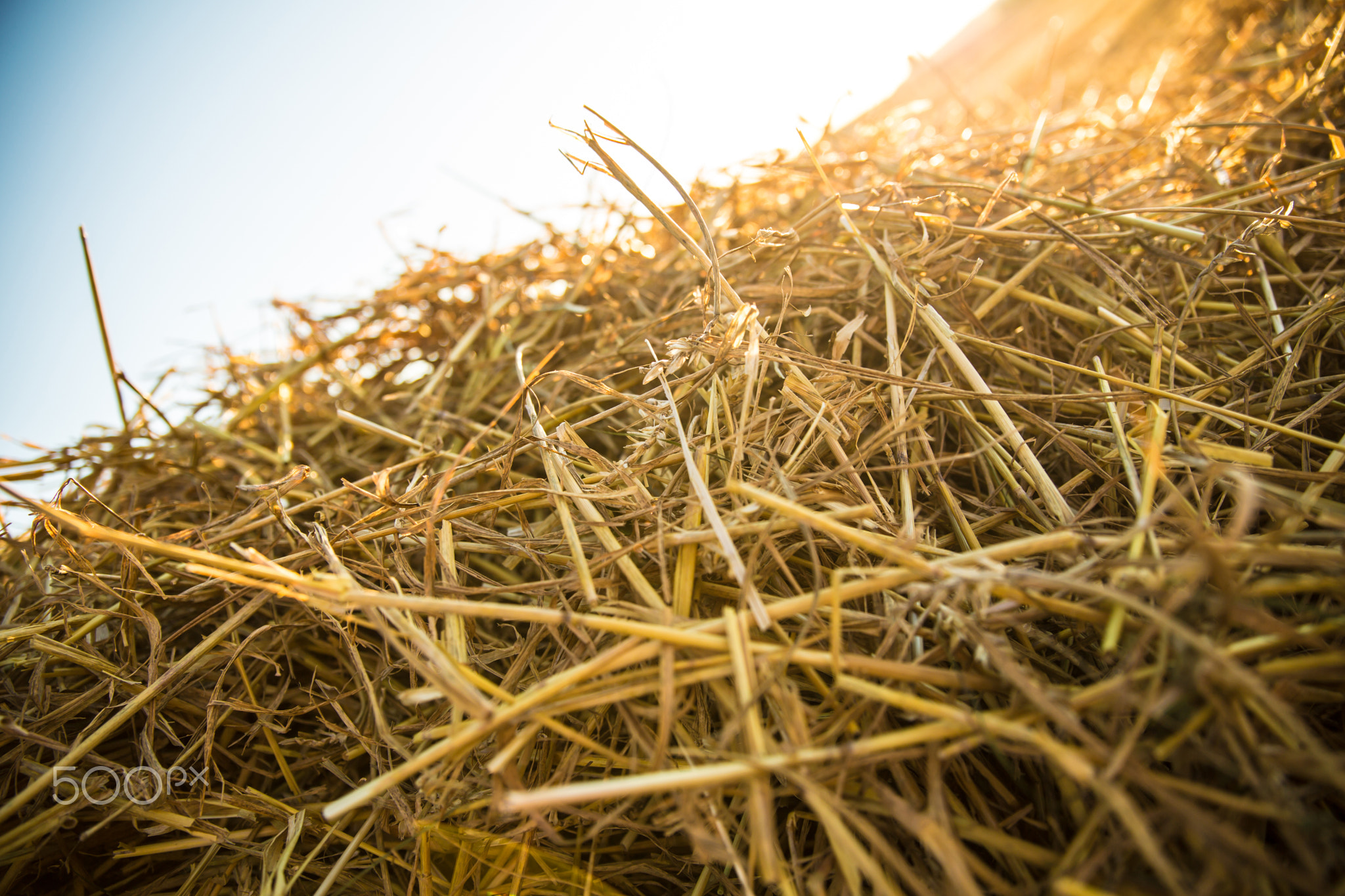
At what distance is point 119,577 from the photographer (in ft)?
2.41

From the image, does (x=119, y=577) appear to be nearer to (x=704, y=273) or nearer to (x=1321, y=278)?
(x=704, y=273)

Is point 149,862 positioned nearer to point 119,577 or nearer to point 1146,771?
point 119,577

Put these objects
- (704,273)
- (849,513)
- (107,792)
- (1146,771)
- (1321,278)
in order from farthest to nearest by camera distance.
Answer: (704,273)
(1321,278)
(107,792)
(849,513)
(1146,771)

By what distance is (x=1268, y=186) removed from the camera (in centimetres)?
74

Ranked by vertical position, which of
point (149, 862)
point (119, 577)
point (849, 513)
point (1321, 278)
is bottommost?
point (1321, 278)

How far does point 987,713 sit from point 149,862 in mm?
821

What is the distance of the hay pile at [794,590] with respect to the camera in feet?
1.25

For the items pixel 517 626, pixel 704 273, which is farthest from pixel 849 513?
pixel 704 273

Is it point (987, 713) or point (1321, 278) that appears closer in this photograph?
point (987, 713)

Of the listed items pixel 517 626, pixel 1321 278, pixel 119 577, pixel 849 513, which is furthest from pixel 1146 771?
pixel 119 577

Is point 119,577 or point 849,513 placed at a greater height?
point 119,577

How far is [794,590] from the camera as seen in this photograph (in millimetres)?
541

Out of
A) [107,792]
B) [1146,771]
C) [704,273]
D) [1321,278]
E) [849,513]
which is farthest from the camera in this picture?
[704,273]

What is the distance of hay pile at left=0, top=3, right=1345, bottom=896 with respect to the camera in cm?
38
